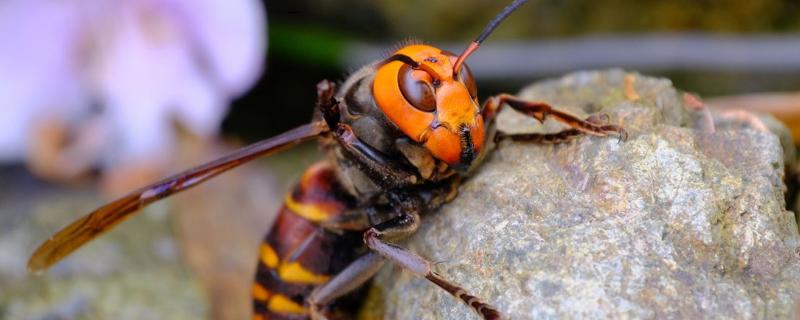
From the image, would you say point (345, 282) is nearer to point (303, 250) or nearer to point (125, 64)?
point (303, 250)

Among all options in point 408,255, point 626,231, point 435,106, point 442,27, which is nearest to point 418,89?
point 435,106

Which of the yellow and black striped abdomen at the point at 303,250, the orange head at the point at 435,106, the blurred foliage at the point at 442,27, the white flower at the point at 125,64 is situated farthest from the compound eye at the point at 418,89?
the blurred foliage at the point at 442,27

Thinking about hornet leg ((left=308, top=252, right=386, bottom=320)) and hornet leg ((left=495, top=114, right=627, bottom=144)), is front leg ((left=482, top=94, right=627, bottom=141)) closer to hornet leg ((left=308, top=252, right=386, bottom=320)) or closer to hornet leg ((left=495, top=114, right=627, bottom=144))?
hornet leg ((left=495, top=114, right=627, bottom=144))

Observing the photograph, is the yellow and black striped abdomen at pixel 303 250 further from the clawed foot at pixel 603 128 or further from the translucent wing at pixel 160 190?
the clawed foot at pixel 603 128

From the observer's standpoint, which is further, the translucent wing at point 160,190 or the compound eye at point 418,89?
the translucent wing at point 160,190

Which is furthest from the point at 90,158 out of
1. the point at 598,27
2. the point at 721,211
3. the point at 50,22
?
the point at 721,211

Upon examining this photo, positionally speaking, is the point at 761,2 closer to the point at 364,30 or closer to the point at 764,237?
the point at 364,30
